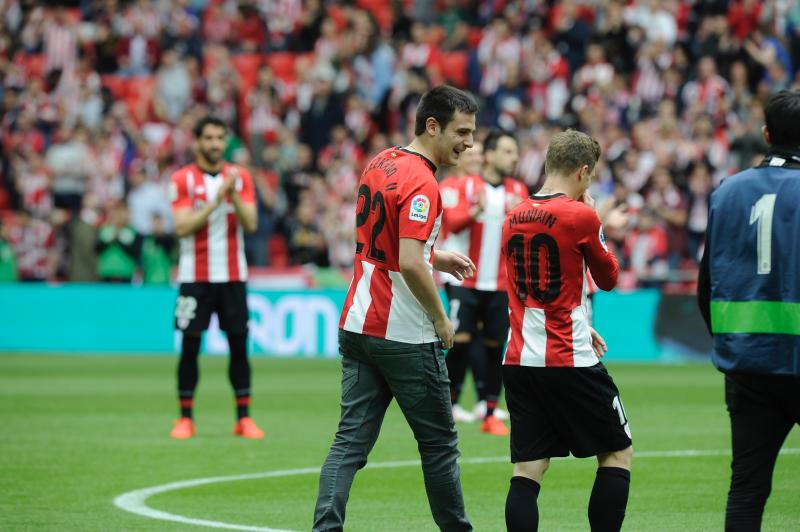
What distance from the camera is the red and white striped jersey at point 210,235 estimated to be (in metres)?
11.9

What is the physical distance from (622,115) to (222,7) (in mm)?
10221

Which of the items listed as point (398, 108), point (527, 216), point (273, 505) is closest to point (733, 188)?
point (527, 216)

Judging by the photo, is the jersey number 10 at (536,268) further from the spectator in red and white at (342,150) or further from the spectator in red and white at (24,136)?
the spectator in red and white at (24,136)

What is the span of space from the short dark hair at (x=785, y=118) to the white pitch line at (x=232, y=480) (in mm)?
3644

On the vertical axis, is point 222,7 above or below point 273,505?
above

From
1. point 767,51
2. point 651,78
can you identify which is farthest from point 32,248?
point 767,51

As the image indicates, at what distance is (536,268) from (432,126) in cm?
85

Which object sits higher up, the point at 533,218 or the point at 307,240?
the point at 533,218

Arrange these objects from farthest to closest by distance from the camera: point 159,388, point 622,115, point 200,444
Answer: point 622,115 < point 159,388 < point 200,444

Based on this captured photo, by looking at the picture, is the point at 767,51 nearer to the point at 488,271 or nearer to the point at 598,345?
the point at 488,271

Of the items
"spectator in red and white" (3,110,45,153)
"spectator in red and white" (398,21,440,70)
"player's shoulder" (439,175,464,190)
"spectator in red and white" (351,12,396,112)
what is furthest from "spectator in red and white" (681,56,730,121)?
"spectator in red and white" (3,110,45,153)

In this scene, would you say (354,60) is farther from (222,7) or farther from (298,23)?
(222,7)

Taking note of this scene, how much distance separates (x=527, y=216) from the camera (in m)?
6.39

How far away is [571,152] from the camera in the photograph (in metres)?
6.43
